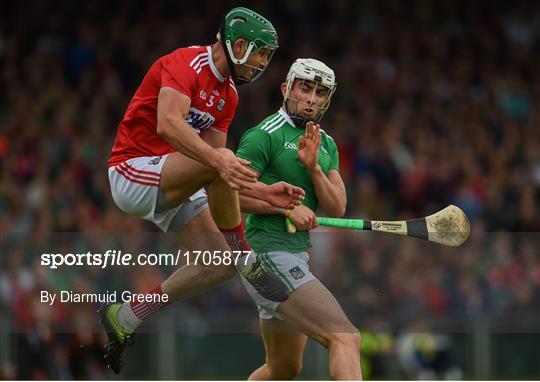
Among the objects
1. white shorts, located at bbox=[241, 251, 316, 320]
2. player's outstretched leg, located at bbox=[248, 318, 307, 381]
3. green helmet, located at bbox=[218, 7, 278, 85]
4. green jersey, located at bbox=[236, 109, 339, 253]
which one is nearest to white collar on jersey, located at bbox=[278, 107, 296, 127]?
green jersey, located at bbox=[236, 109, 339, 253]

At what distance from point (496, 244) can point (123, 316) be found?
177 inches

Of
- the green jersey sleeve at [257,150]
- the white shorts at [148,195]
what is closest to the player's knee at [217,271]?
the white shorts at [148,195]

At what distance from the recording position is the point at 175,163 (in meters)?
6.79

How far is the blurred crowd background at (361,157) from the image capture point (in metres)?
9.95

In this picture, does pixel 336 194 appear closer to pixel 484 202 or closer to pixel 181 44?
pixel 484 202

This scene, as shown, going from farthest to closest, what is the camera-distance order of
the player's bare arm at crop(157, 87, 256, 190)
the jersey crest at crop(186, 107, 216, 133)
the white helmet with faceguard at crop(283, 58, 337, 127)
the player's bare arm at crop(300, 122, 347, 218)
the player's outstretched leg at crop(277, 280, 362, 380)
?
the white helmet with faceguard at crop(283, 58, 337, 127) < the jersey crest at crop(186, 107, 216, 133) < the player's bare arm at crop(300, 122, 347, 218) < the player's outstretched leg at crop(277, 280, 362, 380) < the player's bare arm at crop(157, 87, 256, 190)

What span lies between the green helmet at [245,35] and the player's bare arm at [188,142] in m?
0.37

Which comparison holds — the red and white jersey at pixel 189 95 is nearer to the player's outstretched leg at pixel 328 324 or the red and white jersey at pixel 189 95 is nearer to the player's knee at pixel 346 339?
the player's outstretched leg at pixel 328 324

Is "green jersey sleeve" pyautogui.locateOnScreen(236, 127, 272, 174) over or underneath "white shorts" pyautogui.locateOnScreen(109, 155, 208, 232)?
over

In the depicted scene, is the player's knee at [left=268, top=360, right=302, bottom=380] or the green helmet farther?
the player's knee at [left=268, top=360, right=302, bottom=380]

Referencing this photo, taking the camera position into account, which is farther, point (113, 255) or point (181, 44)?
point (181, 44)

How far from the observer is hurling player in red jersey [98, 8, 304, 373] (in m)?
6.73

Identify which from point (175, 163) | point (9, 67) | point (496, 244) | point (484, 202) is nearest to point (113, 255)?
point (175, 163)

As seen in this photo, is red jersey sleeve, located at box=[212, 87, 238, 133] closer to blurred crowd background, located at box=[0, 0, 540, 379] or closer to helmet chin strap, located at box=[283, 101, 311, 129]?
helmet chin strap, located at box=[283, 101, 311, 129]
